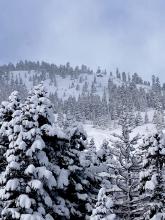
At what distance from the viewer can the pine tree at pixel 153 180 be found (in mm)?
21250

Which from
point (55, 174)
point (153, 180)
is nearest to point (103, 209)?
point (153, 180)

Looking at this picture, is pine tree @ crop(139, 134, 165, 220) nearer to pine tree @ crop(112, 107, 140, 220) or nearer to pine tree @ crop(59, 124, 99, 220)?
pine tree @ crop(112, 107, 140, 220)

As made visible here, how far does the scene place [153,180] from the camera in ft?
70.4

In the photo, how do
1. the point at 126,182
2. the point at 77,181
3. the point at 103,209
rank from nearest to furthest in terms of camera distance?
the point at 103,209
the point at 126,182
the point at 77,181

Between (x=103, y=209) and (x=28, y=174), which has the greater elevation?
(x=28, y=174)

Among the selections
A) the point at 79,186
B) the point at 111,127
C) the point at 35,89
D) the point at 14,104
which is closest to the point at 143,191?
the point at 79,186

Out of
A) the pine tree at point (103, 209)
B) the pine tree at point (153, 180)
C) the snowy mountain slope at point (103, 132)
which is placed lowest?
the pine tree at point (103, 209)

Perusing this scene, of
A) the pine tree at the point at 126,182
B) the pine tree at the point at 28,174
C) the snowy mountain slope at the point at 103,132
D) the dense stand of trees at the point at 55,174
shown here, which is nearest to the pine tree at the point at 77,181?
the dense stand of trees at the point at 55,174

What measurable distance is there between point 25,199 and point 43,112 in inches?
191

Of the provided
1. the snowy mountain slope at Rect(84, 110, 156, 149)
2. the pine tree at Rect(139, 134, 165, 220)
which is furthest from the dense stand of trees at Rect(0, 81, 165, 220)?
the snowy mountain slope at Rect(84, 110, 156, 149)

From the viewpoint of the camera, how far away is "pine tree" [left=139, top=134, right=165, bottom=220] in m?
21.2

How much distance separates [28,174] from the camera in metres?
21.2

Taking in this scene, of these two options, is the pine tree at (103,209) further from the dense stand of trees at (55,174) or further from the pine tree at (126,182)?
the pine tree at (126,182)

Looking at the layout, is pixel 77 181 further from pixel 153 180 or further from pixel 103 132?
pixel 103 132
